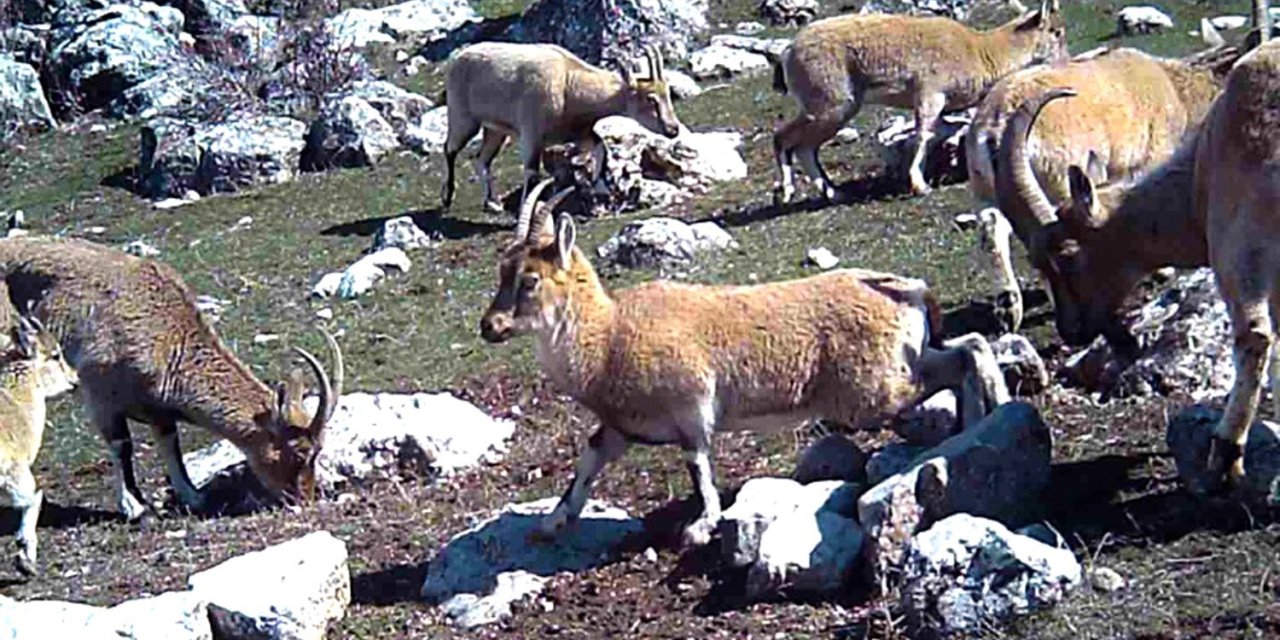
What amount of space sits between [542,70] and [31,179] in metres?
7.64

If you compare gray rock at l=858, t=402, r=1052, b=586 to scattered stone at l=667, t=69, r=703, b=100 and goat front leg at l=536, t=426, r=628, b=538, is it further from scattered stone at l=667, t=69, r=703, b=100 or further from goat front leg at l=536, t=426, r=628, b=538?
scattered stone at l=667, t=69, r=703, b=100

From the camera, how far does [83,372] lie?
12.4 meters

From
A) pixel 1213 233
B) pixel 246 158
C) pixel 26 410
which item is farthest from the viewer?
pixel 246 158

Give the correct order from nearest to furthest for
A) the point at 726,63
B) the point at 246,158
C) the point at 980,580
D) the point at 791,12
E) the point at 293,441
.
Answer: the point at 980,580, the point at 293,441, the point at 246,158, the point at 726,63, the point at 791,12

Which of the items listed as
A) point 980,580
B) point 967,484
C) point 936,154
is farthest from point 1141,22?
point 980,580

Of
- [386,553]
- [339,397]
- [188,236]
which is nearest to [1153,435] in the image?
[386,553]

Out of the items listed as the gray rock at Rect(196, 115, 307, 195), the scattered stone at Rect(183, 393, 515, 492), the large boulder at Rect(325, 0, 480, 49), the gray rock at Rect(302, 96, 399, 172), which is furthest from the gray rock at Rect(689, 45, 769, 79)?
the scattered stone at Rect(183, 393, 515, 492)

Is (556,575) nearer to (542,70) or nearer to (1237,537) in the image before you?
(1237,537)

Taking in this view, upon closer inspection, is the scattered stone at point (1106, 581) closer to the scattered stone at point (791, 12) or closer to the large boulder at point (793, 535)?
the large boulder at point (793, 535)

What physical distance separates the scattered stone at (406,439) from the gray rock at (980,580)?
15.0 ft

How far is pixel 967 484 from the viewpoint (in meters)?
8.22

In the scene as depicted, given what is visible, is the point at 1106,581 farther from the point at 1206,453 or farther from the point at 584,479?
the point at 584,479

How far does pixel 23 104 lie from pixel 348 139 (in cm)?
605

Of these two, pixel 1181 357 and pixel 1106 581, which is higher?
pixel 1106 581
